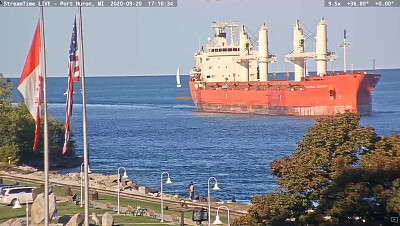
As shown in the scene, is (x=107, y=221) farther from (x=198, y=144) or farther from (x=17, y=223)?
(x=198, y=144)

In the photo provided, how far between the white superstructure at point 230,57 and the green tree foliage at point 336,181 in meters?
75.5

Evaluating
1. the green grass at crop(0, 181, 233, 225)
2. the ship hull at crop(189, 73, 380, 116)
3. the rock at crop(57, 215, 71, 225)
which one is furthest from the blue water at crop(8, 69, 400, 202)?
the rock at crop(57, 215, 71, 225)

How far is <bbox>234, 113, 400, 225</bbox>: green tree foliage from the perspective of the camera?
17328mm

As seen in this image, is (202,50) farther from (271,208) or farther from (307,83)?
(271,208)

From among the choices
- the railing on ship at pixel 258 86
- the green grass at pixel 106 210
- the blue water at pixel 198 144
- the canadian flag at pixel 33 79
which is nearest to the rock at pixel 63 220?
the green grass at pixel 106 210

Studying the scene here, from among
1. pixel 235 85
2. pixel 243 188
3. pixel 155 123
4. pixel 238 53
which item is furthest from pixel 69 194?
pixel 238 53

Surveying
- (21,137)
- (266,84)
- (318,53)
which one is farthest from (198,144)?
(318,53)

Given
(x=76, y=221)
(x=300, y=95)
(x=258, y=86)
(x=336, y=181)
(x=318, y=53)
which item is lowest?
(x=76, y=221)

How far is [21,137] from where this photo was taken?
1854 inches

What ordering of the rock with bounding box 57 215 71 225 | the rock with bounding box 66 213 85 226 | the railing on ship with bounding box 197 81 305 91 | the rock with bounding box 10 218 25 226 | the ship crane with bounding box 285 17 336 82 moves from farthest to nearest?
1. the ship crane with bounding box 285 17 336 82
2. the railing on ship with bounding box 197 81 305 91
3. the rock with bounding box 57 215 71 225
4. the rock with bounding box 10 218 25 226
5. the rock with bounding box 66 213 85 226

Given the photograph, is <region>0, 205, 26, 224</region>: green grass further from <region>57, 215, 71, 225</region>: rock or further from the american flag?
the american flag

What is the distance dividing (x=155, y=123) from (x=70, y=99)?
6702 centimetres

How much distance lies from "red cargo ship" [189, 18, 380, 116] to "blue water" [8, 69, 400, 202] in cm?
202

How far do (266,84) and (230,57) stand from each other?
1351 centimetres
